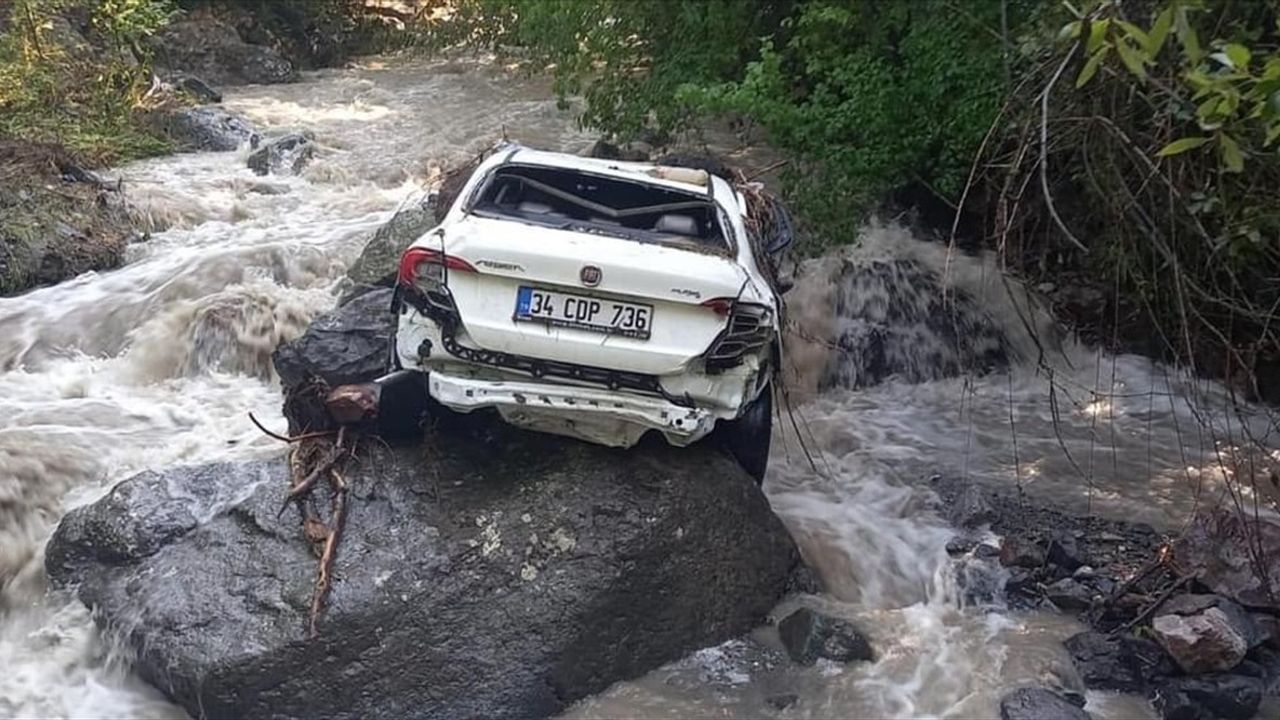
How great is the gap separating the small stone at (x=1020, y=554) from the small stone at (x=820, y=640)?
1119 mm

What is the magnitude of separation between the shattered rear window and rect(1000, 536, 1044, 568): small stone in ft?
7.42

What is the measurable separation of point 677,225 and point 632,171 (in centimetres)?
52

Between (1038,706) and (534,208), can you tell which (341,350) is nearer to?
(534,208)

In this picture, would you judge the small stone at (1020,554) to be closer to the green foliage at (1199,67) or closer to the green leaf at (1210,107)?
the green foliage at (1199,67)

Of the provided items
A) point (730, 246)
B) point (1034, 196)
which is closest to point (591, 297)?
point (730, 246)

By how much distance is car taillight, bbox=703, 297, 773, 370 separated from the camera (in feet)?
17.6

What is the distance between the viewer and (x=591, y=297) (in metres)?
5.32

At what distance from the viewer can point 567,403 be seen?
209 inches

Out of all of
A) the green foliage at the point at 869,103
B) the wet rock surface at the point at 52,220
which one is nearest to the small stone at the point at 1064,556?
the green foliage at the point at 869,103

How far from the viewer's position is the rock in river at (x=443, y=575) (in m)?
5.17

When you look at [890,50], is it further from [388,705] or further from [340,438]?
[388,705]

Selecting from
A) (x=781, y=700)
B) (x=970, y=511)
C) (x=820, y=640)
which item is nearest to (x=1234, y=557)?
(x=970, y=511)

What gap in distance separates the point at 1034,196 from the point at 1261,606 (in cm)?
273

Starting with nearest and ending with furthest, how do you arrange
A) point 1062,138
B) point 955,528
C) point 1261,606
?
point 1062,138 → point 1261,606 → point 955,528
